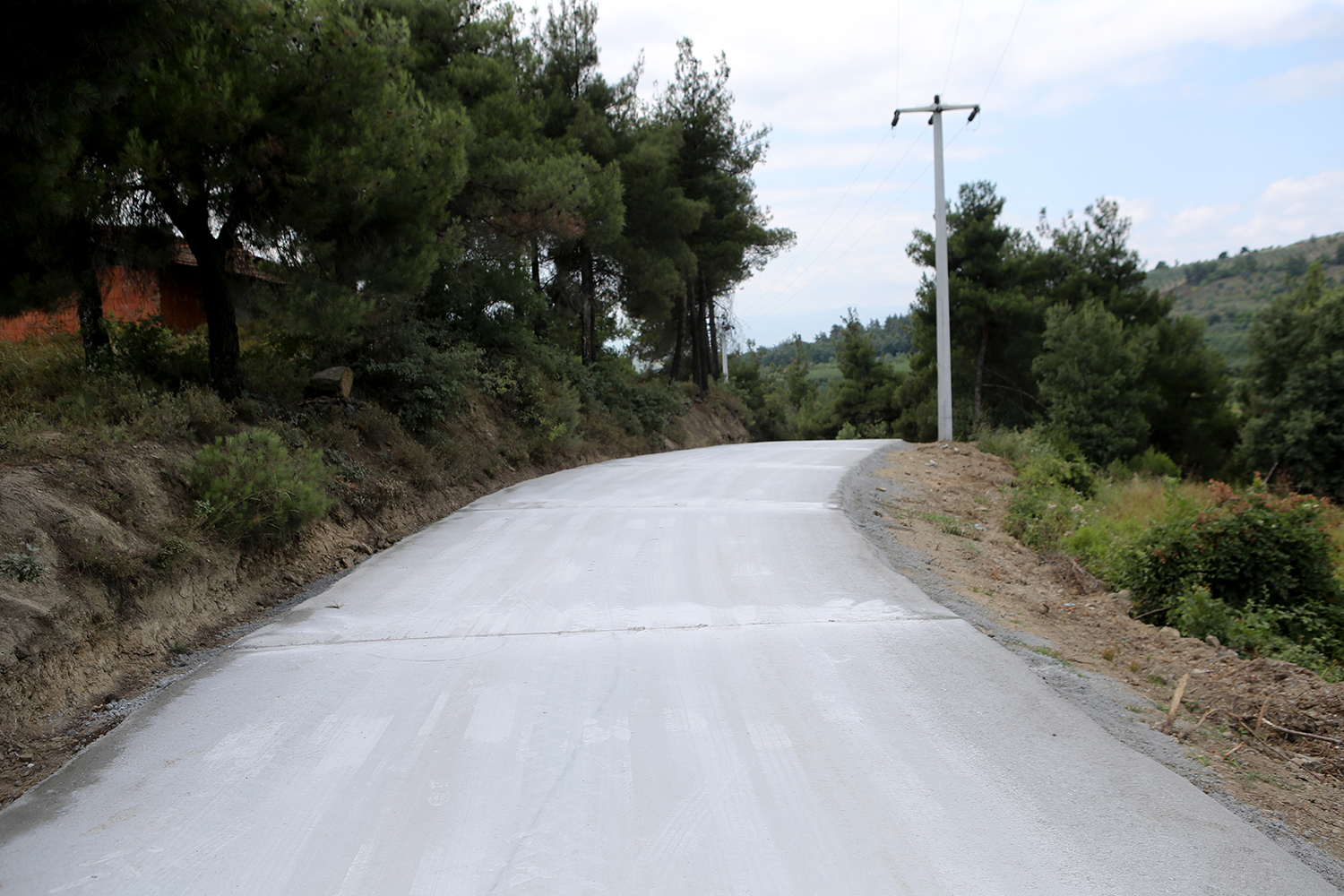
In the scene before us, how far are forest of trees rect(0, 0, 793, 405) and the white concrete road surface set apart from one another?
3783 mm

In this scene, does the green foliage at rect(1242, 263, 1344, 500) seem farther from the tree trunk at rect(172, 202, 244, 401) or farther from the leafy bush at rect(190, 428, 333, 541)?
the tree trunk at rect(172, 202, 244, 401)

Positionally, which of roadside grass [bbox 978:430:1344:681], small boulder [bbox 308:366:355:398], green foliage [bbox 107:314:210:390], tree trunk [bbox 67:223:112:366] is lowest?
roadside grass [bbox 978:430:1344:681]

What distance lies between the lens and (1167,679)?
473 cm

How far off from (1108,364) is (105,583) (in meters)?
35.0

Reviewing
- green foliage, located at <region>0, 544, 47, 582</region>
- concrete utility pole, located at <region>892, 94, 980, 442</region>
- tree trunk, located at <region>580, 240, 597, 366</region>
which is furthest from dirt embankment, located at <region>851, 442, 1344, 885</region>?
tree trunk, located at <region>580, 240, 597, 366</region>

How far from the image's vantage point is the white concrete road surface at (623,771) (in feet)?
9.40

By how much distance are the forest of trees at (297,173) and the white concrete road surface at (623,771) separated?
378 centimetres

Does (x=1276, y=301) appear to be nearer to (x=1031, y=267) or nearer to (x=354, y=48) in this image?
(x=1031, y=267)

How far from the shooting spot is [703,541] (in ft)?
26.4

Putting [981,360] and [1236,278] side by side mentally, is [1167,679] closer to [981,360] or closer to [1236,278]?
[981,360]

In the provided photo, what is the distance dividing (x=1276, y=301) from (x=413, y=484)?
3481 centimetres

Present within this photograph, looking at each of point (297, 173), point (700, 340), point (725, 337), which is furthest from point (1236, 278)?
point (297, 173)

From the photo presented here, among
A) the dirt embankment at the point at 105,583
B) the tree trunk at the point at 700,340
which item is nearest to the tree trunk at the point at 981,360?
the tree trunk at the point at 700,340

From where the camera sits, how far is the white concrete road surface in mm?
2865
